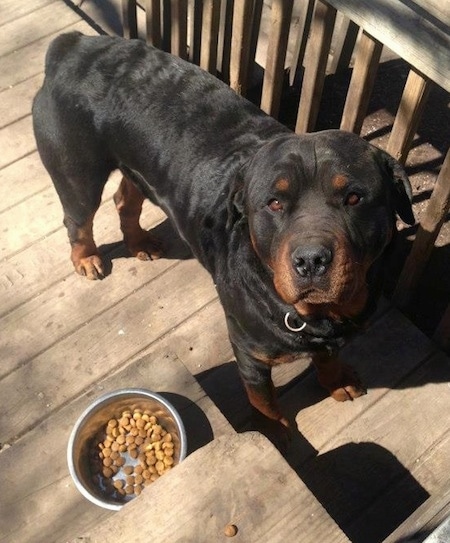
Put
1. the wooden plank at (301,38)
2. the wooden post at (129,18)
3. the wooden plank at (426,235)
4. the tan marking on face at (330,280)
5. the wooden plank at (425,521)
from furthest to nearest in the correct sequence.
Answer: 1. the wooden post at (129,18)
2. the wooden plank at (301,38)
3. the wooden plank at (426,235)
4. the tan marking on face at (330,280)
5. the wooden plank at (425,521)

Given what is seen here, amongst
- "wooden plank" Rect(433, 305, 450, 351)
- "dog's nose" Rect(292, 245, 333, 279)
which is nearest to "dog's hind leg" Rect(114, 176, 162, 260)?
"wooden plank" Rect(433, 305, 450, 351)

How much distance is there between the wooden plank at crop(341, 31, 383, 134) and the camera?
266cm

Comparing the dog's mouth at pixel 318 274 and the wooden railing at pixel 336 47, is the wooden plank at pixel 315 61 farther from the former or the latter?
the dog's mouth at pixel 318 274

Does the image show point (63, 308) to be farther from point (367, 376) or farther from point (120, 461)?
point (367, 376)

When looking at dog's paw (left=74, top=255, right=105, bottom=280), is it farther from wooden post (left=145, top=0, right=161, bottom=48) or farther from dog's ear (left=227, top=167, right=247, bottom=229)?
wooden post (left=145, top=0, right=161, bottom=48)

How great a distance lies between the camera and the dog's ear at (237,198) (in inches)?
89.3

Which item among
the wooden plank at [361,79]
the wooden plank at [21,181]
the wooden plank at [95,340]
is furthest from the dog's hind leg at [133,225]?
the wooden plank at [361,79]

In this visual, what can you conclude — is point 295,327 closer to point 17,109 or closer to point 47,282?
point 47,282

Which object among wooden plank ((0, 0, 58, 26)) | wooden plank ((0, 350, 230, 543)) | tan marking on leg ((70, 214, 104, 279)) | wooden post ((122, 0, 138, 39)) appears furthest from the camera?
wooden plank ((0, 0, 58, 26))

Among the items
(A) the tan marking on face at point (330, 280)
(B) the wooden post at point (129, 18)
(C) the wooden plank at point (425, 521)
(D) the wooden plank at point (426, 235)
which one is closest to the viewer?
(C) the wooden plank at point (425, 521)

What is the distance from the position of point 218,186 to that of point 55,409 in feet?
4.02

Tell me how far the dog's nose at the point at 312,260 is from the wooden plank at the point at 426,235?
845 mm

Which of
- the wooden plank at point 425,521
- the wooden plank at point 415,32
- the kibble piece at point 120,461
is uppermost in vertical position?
the wooden plank at point 415,32

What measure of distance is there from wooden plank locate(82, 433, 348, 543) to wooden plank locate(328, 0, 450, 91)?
1.39 metres
